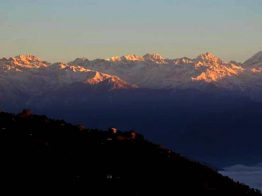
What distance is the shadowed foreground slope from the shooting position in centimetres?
3853

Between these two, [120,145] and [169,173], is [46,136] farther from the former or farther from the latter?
[169,173]

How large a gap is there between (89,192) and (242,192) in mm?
11113

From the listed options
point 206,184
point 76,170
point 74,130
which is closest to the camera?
point 76,170

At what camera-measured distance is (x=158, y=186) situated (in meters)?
40.3

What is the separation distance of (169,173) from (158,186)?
3117 mm

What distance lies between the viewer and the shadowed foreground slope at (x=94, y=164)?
126 feet

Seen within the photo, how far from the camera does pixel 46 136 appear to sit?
4678 centimetres

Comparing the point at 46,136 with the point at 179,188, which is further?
the point at 46,136

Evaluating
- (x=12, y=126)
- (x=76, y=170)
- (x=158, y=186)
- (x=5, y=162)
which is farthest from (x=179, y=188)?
(x=12, y=126)

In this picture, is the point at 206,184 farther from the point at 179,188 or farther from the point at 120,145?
the point at 120,145

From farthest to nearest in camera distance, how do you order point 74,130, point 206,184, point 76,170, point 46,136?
point 74,130, point 46,136, point 206,184, point 76,170

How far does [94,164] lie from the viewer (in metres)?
42.0

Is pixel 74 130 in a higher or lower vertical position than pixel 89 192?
higher

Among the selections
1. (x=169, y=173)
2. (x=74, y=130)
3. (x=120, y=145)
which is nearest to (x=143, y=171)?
(x=169, y=173)
